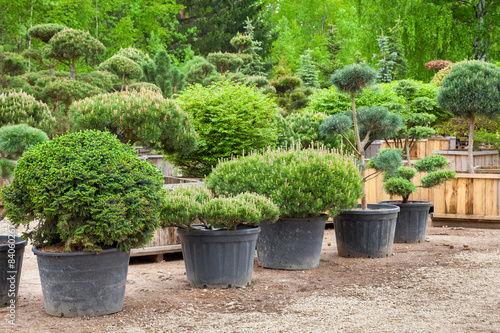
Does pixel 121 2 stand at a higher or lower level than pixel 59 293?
higher

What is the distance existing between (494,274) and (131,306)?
3.74 m

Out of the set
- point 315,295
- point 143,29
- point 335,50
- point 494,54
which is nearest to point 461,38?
point 494,54

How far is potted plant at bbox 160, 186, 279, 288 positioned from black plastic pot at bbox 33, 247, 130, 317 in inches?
35.4

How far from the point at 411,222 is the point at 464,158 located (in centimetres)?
514

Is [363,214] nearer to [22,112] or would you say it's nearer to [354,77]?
[354,77]

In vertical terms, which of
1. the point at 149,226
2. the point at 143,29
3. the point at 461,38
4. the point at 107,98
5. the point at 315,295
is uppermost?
the point at 143,29

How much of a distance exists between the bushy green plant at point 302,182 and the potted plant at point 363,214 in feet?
2.40

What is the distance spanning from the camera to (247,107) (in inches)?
344

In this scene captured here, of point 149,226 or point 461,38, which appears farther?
point 461,38

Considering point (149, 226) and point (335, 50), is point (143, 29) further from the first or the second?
point (149, 226)

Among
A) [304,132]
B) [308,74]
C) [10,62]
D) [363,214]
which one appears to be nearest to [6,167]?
[363,214]

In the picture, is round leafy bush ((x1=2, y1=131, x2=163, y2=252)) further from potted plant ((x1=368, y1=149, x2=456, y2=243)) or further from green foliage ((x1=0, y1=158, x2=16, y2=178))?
potted plant ((x1=368, y1=149, x2=456, y2=243))

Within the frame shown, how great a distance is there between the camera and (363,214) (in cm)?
630

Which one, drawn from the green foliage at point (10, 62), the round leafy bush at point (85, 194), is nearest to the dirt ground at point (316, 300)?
the round leafy bush at point (85, 194)
